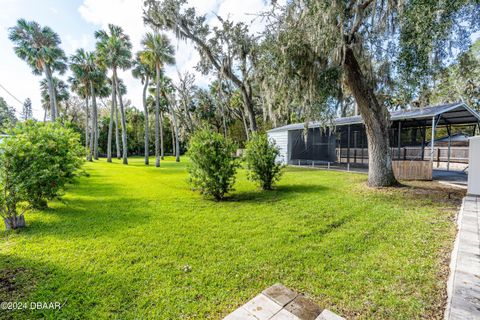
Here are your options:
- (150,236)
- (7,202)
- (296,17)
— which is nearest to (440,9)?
(296,17)

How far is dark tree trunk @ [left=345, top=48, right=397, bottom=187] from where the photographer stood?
21.7ft

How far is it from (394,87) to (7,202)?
9.26 m

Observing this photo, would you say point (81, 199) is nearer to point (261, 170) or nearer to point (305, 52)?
point (261, 170)

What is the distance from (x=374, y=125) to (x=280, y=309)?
6742 millimetres

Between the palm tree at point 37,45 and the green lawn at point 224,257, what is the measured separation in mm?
15639

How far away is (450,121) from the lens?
35.0ft

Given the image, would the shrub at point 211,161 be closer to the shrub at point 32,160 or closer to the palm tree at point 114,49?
the shrub at point 32,160

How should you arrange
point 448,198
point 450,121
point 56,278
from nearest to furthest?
point 56,278
point 448,198
point 450,121

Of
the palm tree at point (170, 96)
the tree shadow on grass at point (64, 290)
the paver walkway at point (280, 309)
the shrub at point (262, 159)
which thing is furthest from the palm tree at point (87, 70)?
the paver walkway at point (280, 309)

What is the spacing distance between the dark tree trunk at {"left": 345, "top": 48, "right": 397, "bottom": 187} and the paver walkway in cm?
635

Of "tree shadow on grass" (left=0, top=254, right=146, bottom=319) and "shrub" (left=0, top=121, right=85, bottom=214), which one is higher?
"shrub" (left=0, top=121, right=85, bottom=214)

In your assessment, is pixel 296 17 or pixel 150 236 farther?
pixel 296 17

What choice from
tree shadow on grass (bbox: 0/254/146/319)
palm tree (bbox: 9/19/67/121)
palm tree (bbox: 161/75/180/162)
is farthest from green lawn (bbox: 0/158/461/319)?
palm tree (bbox: 161/75/180/162)

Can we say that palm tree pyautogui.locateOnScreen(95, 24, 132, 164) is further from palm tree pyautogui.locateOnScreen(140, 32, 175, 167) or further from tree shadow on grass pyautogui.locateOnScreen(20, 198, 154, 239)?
tree shadow on grass pyautogui.locateOnScreen(20, 198, 154, 239)
